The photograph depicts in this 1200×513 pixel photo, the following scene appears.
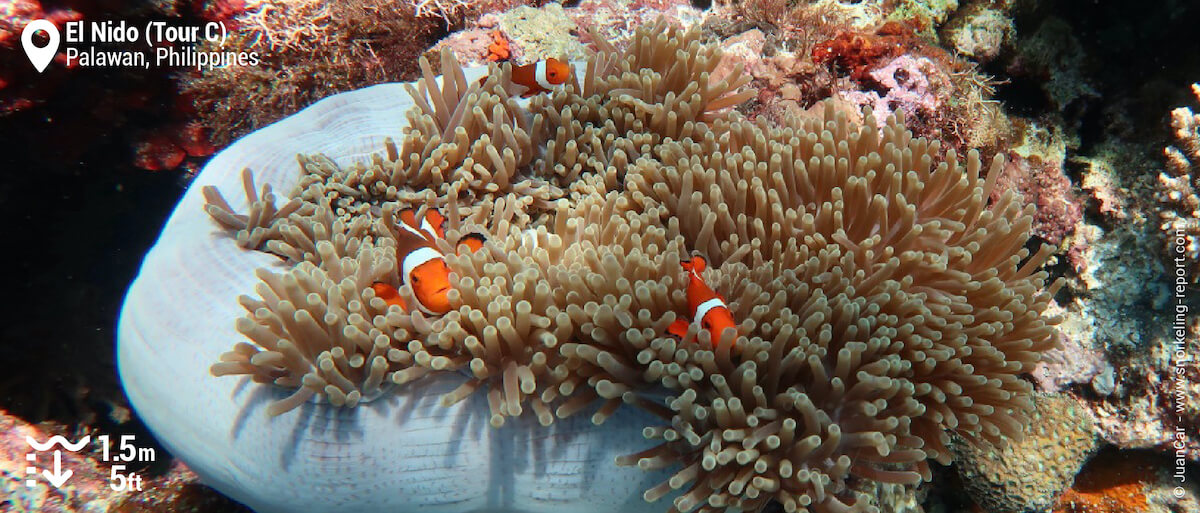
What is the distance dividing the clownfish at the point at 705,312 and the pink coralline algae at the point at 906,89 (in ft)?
4.91

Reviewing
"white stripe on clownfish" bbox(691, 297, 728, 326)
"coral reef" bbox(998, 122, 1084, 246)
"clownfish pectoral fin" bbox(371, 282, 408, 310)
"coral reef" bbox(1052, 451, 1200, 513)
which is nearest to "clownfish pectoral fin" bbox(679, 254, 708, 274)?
"white stripe on clownfish" bbox(691, 297, 728, 326)

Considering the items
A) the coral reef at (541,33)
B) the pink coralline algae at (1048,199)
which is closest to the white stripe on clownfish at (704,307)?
the coral reef at (541,33)

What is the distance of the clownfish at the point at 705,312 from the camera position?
1.68 metres

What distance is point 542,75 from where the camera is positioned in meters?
2.62

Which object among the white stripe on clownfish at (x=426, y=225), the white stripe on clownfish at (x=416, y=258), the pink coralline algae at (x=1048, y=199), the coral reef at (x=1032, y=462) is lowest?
the coral reef at (x=1032, y=462)

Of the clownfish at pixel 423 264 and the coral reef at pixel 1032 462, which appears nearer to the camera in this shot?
the clownfish at pixel 423 264

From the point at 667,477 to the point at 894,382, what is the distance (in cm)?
68

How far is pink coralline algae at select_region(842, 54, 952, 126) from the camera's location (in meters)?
2.78

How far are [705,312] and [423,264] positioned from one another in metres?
0.87

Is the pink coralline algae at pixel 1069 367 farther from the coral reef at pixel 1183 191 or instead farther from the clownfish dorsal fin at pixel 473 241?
the clownfish dorsal fin at pixel 473 241

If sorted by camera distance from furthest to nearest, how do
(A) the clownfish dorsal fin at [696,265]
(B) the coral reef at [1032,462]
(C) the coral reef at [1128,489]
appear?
(C) the coral reef at [1128,489] → (B) the coral reef at [1032,462] → (A) the clownfish dorsal fin at [696,265]

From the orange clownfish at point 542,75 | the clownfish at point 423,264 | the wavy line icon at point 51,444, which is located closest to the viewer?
the clownfish at point 423,264

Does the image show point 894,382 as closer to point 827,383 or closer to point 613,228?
point 827,383

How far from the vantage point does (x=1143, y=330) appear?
2.94m
